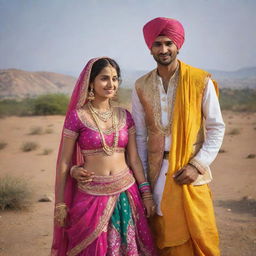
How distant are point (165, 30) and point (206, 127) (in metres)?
0.88

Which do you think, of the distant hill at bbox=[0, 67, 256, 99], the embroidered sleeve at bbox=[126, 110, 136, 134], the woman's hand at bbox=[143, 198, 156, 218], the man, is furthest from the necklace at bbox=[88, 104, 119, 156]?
the distant hill at bbox=[0, 67, 256, 99]

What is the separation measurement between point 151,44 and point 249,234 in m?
3.32

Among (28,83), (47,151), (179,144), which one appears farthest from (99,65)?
(28,83)

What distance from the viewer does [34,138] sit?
625 inches

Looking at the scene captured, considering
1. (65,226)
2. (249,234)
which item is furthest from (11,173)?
(65,226)

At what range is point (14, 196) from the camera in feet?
22.5

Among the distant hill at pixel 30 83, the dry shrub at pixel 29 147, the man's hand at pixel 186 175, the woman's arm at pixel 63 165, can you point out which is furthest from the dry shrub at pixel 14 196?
the distant hill at pixel 30 83

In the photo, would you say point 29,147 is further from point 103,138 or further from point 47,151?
point 103,138

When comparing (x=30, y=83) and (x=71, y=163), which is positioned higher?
(x=71, y=163)

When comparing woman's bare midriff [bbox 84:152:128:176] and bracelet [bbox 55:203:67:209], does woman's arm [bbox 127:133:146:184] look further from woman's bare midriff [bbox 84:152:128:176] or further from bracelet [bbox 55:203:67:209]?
bracelet [bbox 55:203:67:209]

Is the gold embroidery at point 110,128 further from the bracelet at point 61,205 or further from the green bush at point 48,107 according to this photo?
the green bush at point 48,107

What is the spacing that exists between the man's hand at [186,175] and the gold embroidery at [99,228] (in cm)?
53

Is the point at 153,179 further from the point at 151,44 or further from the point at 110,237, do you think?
the point at 151,44

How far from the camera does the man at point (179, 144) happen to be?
2.97 m
